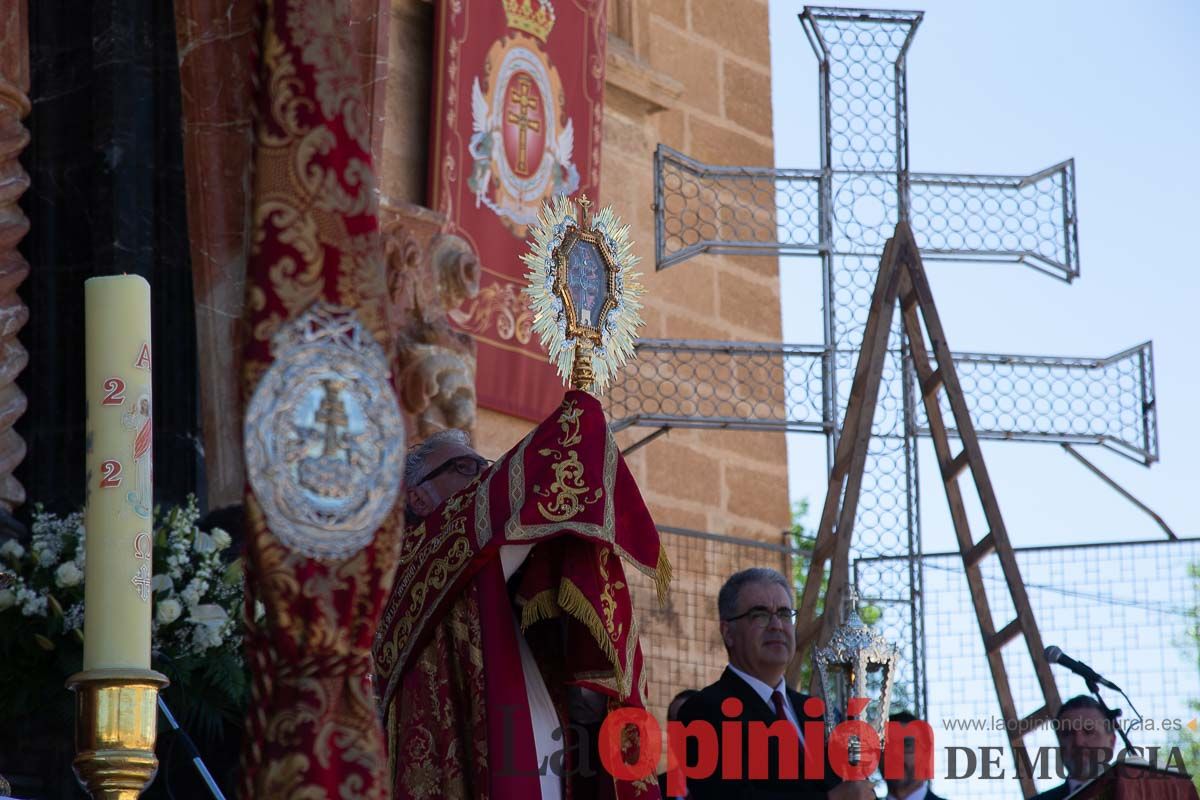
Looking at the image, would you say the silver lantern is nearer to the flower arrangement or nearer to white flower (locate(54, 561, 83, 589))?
the flower arrangement

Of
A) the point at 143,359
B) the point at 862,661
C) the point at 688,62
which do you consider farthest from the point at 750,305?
the point at 143,359

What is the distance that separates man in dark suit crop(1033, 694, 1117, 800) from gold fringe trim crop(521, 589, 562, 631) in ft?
8.28

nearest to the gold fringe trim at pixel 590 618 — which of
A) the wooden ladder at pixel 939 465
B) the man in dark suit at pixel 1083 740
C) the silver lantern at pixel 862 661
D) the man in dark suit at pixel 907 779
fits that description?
the silver lantern at pixel 862 661

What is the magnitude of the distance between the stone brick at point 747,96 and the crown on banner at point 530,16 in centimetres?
173

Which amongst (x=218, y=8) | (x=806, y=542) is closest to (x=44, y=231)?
(x=218, y=8)

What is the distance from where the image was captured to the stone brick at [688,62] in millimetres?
8648

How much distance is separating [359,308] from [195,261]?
2506 mm

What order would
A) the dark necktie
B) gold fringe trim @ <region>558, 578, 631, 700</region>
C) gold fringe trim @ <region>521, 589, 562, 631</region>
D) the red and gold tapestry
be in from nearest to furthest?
1. the red and gold tapestry
2. gold fringe trim @ <region>558, 578, 631, 700</region>
3. gold fringe trim @ <region>521, 589, 562, 631</region>
4. the dark necktie

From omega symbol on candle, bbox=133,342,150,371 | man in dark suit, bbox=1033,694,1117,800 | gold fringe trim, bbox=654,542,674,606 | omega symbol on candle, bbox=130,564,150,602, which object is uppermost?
omega symbol on candle, bbox=133,342,150,371

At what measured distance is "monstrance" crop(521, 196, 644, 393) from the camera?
12.5 ft

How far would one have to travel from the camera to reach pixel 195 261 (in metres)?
5.03

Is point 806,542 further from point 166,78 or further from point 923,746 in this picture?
point 166,78

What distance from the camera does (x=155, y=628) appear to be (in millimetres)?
4285

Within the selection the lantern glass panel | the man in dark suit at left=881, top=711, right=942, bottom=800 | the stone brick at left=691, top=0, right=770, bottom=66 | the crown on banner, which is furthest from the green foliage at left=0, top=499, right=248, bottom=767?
the stone brick at left=691, top=0, right=770, bottom=66
